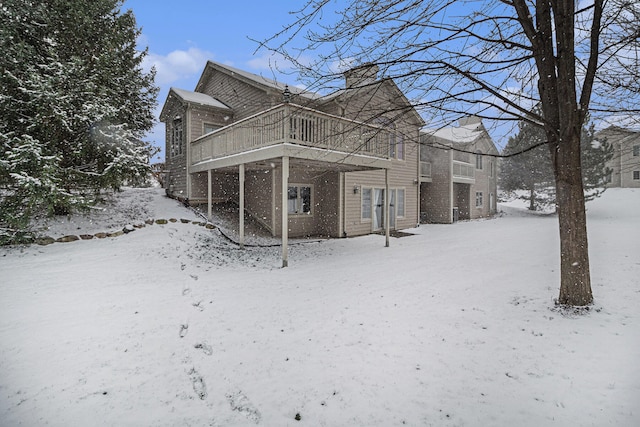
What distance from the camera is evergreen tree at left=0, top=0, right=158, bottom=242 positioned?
7680 mm

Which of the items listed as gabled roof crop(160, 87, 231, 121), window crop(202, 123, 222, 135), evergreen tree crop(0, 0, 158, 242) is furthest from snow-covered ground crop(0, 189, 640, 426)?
gabled roof crop(160, 87, 231, 121)

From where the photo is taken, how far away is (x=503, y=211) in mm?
27516

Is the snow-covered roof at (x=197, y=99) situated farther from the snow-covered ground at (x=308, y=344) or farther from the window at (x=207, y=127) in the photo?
the snow-covered ground at (x=308, y=344)

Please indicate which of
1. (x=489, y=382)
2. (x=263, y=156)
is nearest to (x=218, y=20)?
(x=263, y=156)

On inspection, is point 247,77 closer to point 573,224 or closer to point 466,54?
point 466,54

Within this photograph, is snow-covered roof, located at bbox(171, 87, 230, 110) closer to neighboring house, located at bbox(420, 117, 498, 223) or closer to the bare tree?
the bare tree

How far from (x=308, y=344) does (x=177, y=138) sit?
45.6 feet

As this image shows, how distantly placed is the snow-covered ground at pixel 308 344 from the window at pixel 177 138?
814cm

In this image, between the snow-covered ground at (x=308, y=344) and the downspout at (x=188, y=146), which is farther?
the downspout at (x=188, y=146)

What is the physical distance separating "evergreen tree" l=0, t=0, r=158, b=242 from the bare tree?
23.7ft

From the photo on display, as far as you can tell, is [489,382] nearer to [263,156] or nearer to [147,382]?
[147,382]

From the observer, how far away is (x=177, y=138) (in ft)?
48.8

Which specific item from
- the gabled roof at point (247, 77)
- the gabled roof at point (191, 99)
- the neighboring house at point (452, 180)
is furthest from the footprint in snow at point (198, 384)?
the neighboring house at point (452, 180)

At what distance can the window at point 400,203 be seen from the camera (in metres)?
15.6
